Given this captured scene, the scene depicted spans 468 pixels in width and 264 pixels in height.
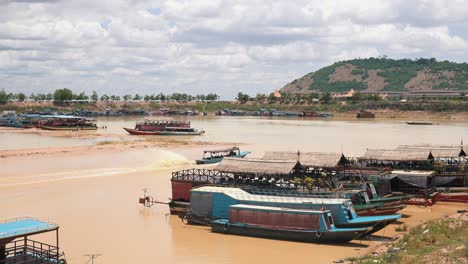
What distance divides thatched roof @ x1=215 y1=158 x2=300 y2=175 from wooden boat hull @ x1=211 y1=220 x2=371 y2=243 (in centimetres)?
324

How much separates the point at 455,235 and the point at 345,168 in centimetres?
1002

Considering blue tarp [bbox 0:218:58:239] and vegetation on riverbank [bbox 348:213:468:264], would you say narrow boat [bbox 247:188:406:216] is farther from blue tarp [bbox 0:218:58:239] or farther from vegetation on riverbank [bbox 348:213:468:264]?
blue tarp [bbox 0:218:58:239]

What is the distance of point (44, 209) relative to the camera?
98.3 ft

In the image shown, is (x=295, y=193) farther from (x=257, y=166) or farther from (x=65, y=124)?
(x=65, y=124)

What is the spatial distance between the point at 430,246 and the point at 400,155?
1455cm

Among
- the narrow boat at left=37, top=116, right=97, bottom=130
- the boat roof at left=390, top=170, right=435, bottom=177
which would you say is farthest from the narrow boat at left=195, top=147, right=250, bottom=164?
the narrow boat at left=37, top=116, right=97, bottom=130

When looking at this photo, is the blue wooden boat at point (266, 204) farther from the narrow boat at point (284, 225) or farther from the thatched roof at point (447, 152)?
the thatched roof at point (447, 152)

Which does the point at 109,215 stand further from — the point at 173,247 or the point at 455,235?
the point at 455,235

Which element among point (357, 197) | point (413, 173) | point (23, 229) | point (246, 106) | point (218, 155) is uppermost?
point (246, 106)

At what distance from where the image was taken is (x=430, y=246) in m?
19.6

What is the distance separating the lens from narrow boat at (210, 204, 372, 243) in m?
22.8

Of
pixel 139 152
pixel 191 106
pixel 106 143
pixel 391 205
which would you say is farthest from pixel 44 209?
pixel 191 106

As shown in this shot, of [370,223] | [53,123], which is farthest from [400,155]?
[53,123]

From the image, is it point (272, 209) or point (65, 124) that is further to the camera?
point (65, 124)
